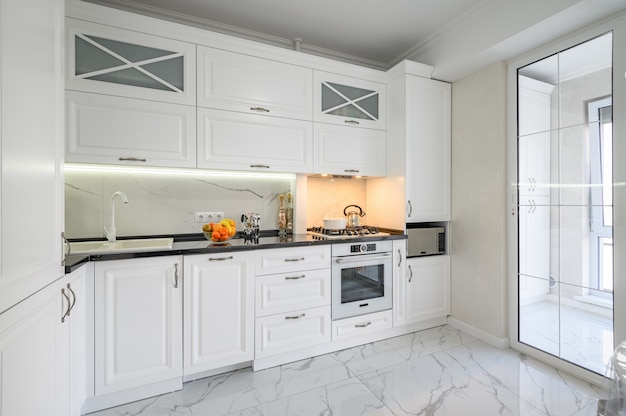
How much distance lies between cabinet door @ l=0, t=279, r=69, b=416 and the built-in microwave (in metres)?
2.48

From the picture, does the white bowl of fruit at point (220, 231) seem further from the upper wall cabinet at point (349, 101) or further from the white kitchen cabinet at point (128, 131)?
the upper wall cabinet at point (349, 101)

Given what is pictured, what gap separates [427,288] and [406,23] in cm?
245

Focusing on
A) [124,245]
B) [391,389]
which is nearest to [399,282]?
[391,389]

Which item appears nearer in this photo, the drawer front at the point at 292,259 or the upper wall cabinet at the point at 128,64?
the upper wall cabinet at the point at 128,64

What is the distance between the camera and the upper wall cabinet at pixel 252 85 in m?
2.23

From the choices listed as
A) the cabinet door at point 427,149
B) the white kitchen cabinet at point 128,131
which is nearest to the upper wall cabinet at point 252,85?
the white kitchen cabinet at point 128,131

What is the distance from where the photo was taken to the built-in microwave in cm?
281

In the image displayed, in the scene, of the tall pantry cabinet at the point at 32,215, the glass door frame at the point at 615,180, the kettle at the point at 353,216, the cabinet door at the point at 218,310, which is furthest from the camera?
the kettle at the point at 353,216

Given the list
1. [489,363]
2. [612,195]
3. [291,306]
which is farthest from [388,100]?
[489,363]

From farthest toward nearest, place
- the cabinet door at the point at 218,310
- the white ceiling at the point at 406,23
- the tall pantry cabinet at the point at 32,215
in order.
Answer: the white ceiling at the point at 406,23
the cabinet door at the point at 218,310
the tall pantry cabinet at the point at 32,215

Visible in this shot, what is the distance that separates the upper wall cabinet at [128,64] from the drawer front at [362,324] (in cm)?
209

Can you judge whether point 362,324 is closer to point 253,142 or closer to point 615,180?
point 253,142

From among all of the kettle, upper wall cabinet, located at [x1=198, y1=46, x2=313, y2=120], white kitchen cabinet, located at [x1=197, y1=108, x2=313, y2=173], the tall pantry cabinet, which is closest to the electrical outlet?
white kitchen cabinet, located at [x1=197, y1=108, x2=313, y2=173]

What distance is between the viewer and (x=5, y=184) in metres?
0.95
